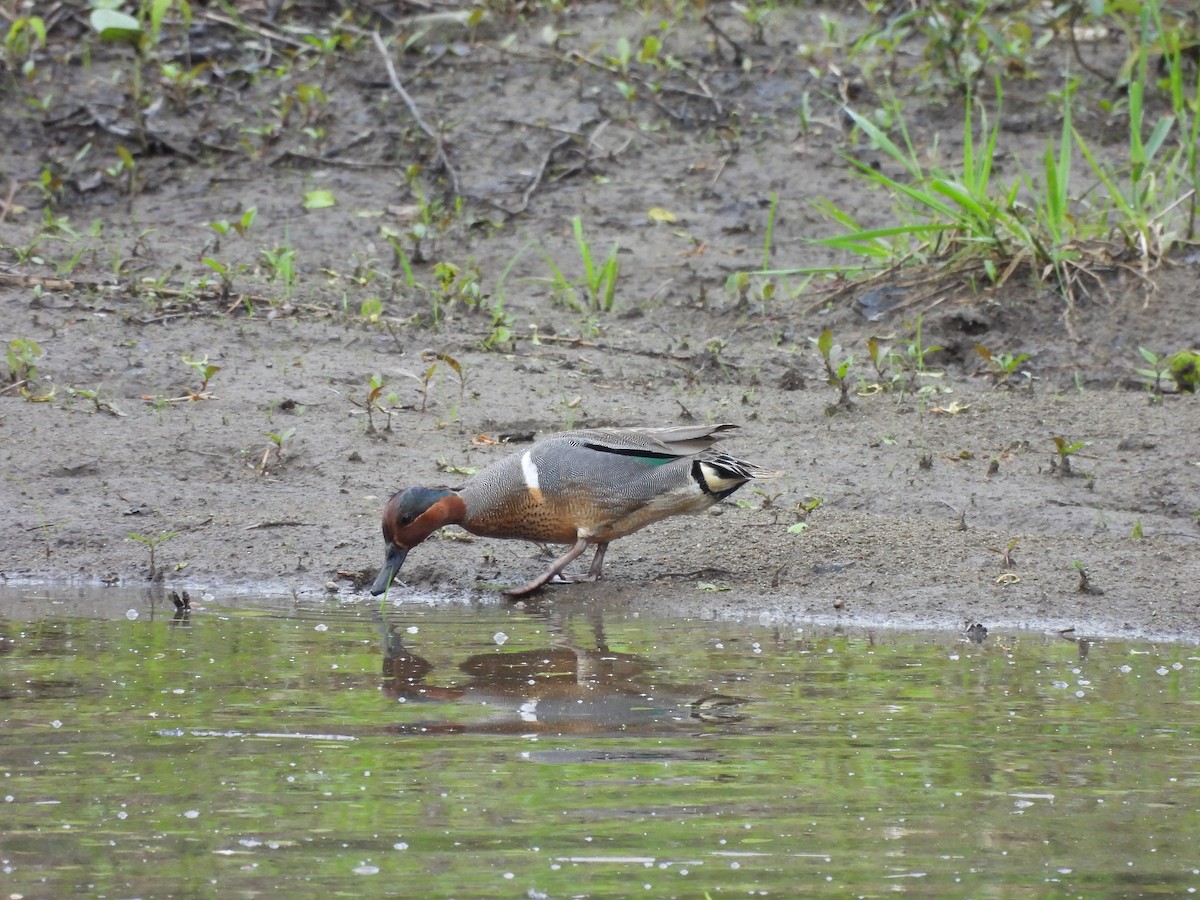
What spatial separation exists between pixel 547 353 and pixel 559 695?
3727 millimetres

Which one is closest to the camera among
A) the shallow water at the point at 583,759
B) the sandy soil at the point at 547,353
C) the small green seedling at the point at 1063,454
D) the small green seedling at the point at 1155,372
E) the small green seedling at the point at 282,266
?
the shallow water at the point at 583,759

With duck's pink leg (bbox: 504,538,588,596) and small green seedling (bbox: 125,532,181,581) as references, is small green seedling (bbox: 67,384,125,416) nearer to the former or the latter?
small green seedling (bbox: 125,532,181,581)

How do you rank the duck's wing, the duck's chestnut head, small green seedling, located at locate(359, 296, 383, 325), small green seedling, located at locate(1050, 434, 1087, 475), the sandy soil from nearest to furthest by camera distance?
the duck's chestnut head
the duck's wing
the sandy soil
small green seedling, located at locate(1050, 434, 1087, 475)
small green seedling, located at locate(359, 296, 383, 325)

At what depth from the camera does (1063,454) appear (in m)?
6.34

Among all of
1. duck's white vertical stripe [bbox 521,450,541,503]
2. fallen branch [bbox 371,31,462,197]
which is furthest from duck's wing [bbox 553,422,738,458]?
fallen branch [bbox 371,31,462,197]

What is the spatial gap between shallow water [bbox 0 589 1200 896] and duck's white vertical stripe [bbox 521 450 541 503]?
566 millimetres

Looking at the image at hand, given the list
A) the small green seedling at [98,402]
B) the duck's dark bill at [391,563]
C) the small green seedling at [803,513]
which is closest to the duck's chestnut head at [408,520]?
the duck's dark bill at [391,563]

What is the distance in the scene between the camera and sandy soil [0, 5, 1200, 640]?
599cm

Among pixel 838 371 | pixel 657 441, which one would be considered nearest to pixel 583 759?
pixel 657 441

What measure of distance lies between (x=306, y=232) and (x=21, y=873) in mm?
6575

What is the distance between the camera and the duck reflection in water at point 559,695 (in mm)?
4070

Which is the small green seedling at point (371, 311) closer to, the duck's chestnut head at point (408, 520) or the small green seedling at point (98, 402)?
the small green seedling at point (98, 402)

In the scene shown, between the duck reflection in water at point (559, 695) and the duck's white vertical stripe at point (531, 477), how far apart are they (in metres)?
0.83

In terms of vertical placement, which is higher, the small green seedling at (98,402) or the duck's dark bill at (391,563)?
the small green seedling at (98,402)
